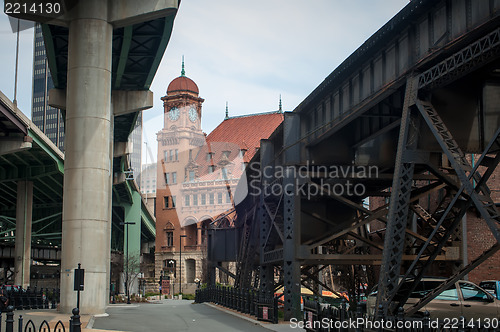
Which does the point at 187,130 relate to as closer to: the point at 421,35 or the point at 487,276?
the point at 487,276

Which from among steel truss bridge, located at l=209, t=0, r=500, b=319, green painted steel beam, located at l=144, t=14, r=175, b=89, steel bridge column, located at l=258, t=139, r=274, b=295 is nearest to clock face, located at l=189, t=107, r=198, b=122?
green painted steel beam, located at l=144, t=14, r=175, b=89

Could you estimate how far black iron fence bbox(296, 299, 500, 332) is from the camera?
12492mm

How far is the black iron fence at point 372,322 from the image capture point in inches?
492

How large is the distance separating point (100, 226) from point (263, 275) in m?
8.46

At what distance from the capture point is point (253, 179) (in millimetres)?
44188

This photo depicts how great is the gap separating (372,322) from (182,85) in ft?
393

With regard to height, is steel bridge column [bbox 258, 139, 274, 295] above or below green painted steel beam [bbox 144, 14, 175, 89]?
below

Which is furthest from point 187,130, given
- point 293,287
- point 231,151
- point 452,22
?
point 452,22

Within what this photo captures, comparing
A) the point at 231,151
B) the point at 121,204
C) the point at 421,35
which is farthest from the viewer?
the point at 231,151

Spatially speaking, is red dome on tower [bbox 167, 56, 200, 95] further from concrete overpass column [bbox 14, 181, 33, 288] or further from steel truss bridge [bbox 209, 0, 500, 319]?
steel truss bridge [bbox 209, 0, 500, 319]

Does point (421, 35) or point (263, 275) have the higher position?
point (421, 35)

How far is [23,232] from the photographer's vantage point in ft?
228

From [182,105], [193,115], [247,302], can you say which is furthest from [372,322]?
[193,115]

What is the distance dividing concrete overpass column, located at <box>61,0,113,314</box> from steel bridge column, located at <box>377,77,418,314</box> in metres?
14.4
